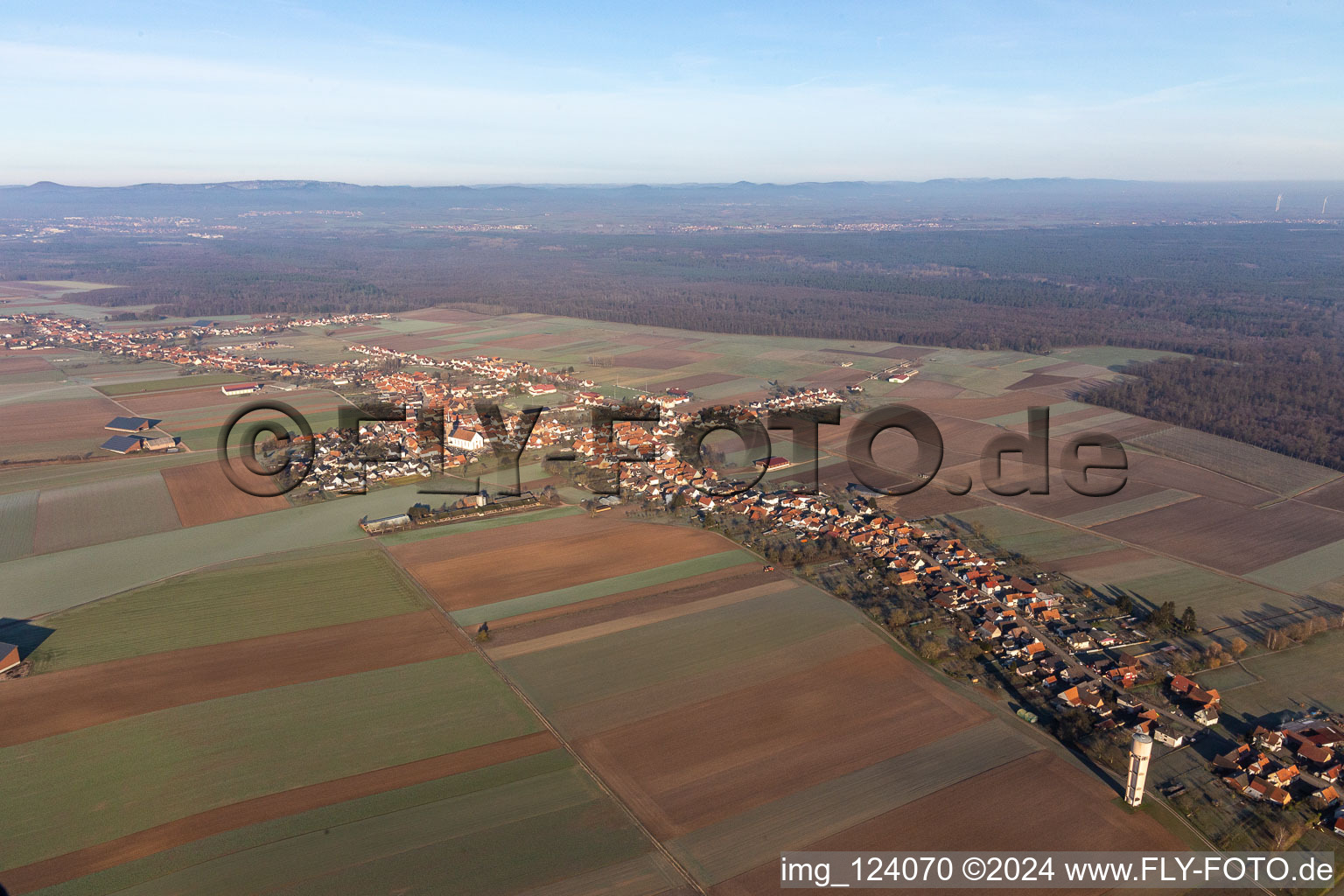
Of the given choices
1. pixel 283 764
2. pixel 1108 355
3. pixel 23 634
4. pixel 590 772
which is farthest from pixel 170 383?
pixel 1108 355

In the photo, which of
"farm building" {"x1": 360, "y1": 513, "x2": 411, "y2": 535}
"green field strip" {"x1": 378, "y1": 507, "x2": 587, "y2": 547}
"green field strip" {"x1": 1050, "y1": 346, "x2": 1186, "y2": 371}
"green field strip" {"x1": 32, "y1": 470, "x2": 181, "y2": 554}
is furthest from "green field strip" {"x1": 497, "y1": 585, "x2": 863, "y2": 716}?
"green field strip" {"x1": 1050, "y1": 346, "x2": 1186, "y2": 371}

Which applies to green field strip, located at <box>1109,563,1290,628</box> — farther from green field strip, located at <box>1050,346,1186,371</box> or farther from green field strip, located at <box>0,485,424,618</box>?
green field strip, located at <box>1050,346,1186,371</box>

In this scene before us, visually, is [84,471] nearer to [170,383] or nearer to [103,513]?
[103,513]

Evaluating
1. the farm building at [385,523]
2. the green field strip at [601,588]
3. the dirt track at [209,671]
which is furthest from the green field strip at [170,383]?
the green field strip at [601,588]

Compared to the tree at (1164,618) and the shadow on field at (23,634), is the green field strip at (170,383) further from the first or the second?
the tree at (1164,618)

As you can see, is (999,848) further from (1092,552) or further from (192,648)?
(192,648)
